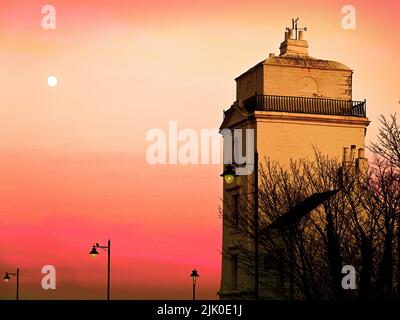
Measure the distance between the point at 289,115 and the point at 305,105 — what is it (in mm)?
1779

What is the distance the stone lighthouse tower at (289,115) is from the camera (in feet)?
227

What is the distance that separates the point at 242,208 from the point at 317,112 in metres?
9.22

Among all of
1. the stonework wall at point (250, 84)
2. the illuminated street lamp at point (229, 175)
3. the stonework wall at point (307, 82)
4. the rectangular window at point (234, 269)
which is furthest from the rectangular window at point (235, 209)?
the illuminated street lamp at point (229, 175)

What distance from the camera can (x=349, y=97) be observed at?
7200 cm

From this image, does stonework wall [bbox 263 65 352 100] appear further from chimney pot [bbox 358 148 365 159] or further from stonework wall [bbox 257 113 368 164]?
chimney pot [bbox 358 148 365 159]

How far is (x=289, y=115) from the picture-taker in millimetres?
69562

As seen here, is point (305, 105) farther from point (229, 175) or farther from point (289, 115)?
point (229, 175)

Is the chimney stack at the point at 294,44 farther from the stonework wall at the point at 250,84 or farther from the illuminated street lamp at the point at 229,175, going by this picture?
the illuminated street lamp at the point at 229,175

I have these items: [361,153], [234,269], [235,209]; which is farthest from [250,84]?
[234,269]

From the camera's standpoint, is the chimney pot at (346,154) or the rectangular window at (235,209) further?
the rectangular window at (235,209)

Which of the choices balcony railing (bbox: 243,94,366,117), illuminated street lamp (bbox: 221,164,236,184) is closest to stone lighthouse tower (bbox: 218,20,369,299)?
balcony railing (bbox: 243,94,366,117)
